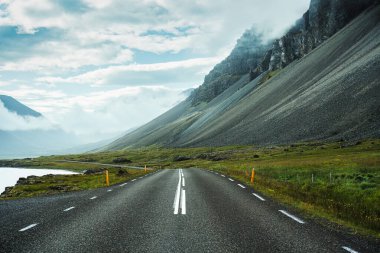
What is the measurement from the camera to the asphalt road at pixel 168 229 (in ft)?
28.1

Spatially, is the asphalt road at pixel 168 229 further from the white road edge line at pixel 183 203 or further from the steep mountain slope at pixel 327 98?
the steep mountain slope at pixel 327 98

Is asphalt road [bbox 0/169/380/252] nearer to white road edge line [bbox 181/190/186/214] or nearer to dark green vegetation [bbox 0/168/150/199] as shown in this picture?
white road edge line [bbox 181/190/186/214]

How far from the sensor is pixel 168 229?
10.5 m

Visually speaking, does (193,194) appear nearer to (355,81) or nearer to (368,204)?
(368,204)

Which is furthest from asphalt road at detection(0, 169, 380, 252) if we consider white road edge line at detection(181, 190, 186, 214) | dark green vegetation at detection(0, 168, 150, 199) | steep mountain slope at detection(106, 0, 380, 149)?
steep mountain slope at detection(106, 0, 380, 149)

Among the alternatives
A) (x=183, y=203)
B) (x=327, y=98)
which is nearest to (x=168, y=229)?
(x=183, y=203)

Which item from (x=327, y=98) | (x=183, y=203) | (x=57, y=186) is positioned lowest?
(x=57, y=186)

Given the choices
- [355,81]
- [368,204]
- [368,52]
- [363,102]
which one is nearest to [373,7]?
[368,52]

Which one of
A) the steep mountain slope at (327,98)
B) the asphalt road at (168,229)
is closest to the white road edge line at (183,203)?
the asphalt road at (168,229)

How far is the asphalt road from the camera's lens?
8555 millimetres

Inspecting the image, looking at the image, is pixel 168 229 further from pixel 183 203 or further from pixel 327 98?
pixel 327 98

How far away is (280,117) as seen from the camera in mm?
120375

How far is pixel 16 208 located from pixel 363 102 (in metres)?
95.3

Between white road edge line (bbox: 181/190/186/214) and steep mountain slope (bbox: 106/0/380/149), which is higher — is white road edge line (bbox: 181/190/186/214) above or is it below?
below
